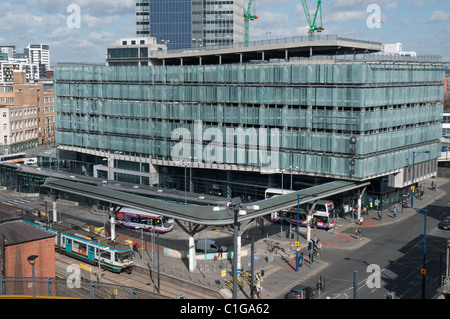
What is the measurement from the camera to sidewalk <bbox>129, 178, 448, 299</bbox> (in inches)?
1551

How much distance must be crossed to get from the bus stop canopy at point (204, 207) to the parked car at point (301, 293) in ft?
21.3

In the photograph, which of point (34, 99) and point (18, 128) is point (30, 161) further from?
point (34, 99)

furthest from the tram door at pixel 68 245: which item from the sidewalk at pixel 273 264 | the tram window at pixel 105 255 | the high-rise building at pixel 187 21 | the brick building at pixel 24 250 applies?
the high-rise building at pixel 187 21

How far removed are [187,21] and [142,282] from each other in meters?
117

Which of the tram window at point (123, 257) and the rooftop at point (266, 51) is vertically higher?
the rooftop at point (266, 51)

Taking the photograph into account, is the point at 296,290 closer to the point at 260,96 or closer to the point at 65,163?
→ the point at 260,96

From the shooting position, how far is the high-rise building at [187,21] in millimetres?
145875

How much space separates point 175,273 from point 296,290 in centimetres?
1080

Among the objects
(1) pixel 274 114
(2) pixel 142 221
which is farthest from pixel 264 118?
(2) pixel 142 221

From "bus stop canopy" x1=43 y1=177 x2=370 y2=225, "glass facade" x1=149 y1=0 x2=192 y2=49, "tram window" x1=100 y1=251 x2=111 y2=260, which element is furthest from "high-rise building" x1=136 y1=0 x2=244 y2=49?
"tram window" x1=100 y1=251 x2=111 y2=260

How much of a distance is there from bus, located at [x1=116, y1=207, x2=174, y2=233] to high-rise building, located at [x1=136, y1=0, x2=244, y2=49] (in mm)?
95714

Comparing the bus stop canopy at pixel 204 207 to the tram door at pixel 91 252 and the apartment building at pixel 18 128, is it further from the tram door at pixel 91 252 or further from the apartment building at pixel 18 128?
the apartment building at pixel 18 128

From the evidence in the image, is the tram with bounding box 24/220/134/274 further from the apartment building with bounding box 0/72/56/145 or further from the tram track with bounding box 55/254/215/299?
the apartment building with bounding box 0/72/56/145
